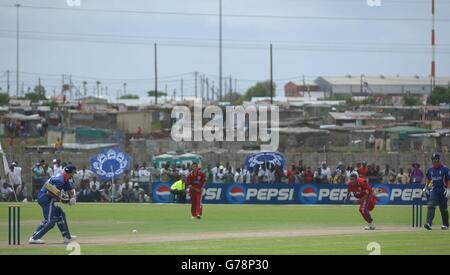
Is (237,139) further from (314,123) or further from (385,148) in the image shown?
(314,123)

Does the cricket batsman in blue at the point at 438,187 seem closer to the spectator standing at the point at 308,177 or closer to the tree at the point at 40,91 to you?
the spectator standing at the point at 308,177

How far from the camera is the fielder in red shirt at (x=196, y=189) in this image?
34094 millimetres

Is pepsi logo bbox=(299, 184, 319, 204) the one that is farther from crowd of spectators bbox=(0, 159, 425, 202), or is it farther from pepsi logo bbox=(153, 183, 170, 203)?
pepsi logo bbox=(153, 183, 170, 203)

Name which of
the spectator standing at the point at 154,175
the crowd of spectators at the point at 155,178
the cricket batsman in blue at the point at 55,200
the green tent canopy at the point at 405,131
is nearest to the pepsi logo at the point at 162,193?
the crowd of spectators at the point at 155,178

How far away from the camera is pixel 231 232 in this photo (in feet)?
90.4

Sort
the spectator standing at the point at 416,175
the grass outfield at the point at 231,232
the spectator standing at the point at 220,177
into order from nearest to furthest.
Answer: the grass outfield at the point at 231,232, the spectator standing at the point at 416,175, the spectator standing at the point at 220,177

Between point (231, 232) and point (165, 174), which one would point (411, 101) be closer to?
point (165, 174)

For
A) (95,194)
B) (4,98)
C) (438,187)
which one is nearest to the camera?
(438,187)

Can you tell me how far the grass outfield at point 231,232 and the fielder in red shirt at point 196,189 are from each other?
0.53 m

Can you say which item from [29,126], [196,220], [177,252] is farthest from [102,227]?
[29,126]

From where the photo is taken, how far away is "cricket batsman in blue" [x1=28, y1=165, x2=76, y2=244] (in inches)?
922

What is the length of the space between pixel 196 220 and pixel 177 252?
1210cm

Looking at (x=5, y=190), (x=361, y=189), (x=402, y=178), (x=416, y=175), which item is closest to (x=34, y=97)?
(x=5, y=190)

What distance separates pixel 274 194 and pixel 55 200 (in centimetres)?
2336
